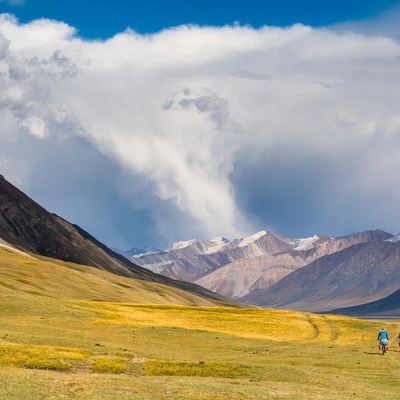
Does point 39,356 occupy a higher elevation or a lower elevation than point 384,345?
lower

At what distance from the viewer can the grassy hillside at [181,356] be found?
4278 cm

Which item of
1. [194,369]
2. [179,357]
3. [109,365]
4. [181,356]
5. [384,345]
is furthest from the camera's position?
[384,345]

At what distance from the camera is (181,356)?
64.1m

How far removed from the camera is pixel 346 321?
115 metres

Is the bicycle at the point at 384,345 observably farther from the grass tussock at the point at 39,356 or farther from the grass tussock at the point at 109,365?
the grass tussock at the point at 39,356

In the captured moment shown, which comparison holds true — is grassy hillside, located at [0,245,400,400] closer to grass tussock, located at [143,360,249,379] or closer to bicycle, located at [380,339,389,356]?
grass tussock, located at [143,360,249,379]

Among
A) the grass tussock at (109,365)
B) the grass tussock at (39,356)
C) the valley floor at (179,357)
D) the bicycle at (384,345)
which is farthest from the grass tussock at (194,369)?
the bicycle at (384,345)

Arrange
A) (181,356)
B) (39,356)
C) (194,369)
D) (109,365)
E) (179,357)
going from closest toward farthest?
(109,365), (39,356), (194,369), (179,357), (181,356)

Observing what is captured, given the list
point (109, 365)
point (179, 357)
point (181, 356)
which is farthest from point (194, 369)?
point (181, 356)

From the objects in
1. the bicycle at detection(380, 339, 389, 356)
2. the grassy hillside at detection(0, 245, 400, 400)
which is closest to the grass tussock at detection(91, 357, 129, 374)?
the grassy hillside at detection(0, 245, 400, 400)

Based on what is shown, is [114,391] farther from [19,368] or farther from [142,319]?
[142,319]

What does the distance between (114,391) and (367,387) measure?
825 inches

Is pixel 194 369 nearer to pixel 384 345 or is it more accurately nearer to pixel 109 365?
pixel 109 365

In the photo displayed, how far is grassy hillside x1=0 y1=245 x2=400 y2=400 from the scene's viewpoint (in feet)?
140
